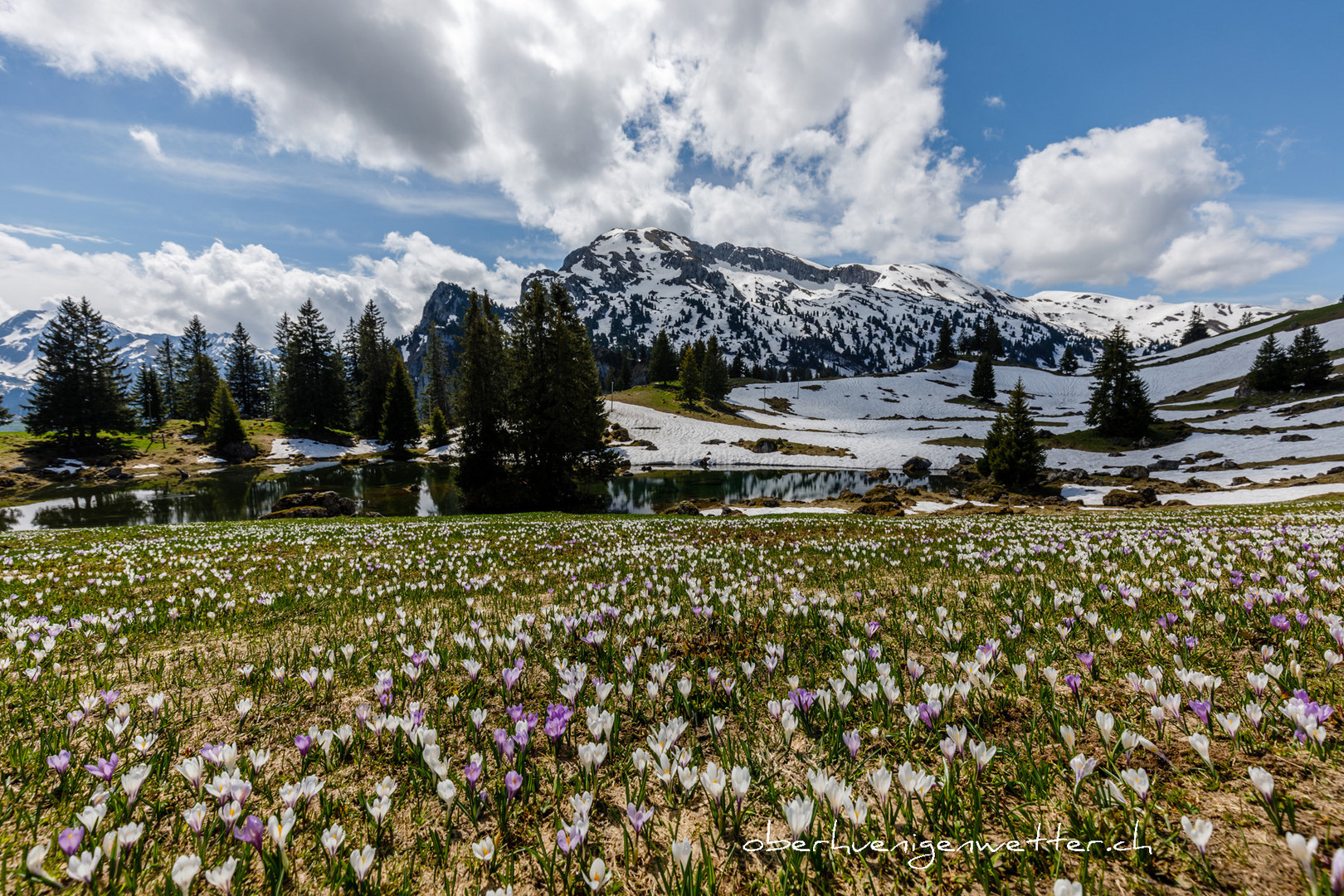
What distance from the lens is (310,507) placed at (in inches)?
1078

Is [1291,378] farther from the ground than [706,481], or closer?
farther from the ground

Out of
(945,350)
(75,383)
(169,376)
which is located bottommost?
(75,383)

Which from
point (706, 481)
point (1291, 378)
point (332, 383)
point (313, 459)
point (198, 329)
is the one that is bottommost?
point (706, 481)

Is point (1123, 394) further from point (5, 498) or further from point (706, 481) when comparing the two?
point (5, 498)

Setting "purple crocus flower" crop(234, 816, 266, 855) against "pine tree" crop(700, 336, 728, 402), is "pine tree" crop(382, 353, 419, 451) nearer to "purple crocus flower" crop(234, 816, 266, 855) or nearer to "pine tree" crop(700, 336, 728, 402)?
"pine tree" crop(700, 336, 728, 402)

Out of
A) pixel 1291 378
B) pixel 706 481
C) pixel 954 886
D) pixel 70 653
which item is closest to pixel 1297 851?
pixel 954 886

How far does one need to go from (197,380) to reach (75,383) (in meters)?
26.0

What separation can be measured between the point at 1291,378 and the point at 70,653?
118045 millimetres

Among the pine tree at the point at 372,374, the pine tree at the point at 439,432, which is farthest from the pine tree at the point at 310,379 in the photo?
the pine tree at the point at 439,432

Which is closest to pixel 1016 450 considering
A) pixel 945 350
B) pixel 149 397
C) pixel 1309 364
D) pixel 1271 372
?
pixel 1309 364

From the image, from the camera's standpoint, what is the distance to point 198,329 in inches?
3686

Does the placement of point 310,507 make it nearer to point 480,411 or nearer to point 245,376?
point 480,411

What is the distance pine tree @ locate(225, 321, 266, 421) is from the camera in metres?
91.9

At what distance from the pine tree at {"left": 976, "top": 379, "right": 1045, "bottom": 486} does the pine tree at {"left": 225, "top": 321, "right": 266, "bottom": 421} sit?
11688 centimetres
